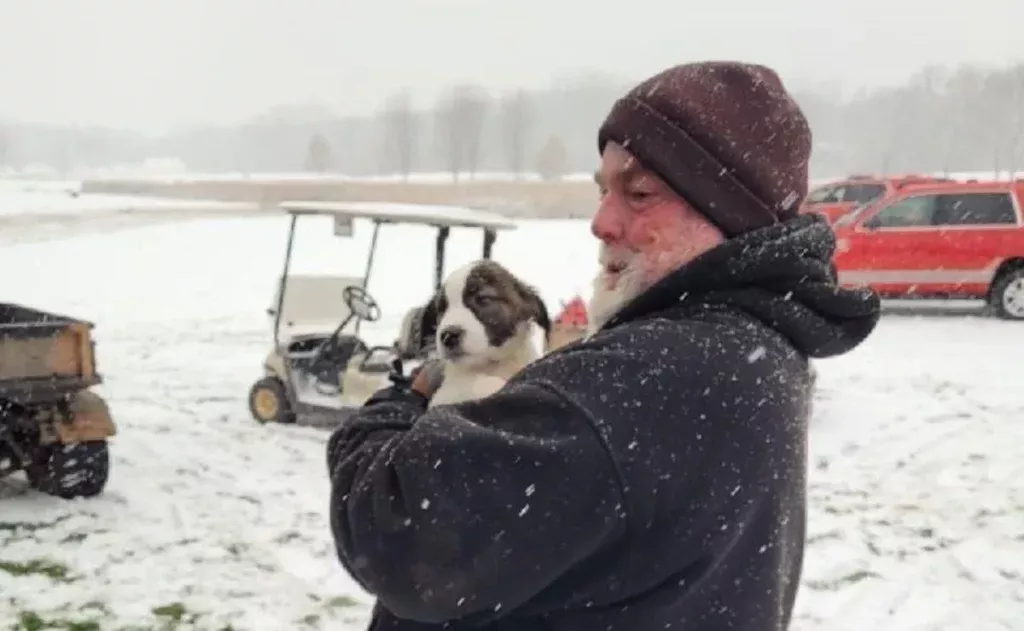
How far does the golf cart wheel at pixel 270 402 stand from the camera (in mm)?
8547

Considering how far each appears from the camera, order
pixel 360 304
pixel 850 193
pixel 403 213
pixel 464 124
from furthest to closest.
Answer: pixel 464 124
pixel 850 193
pixel 360 304
pixel 403 213

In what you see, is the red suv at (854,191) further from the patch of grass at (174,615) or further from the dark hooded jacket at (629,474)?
the dark hooded jacket at (629,474)

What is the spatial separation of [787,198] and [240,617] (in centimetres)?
422

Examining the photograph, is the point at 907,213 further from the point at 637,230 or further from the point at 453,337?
the point at 637,230

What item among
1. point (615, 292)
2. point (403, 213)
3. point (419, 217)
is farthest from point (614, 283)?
point (403, 213)

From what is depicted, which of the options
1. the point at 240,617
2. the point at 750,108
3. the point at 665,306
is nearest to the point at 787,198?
the point at 750,108

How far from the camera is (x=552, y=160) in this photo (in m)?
75.9

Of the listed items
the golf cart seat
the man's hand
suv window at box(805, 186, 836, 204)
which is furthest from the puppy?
suv window at box(805, 186, 836, 204)

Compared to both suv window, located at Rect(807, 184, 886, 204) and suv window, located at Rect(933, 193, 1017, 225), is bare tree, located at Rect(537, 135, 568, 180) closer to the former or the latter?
suv window, located at Rect(807, 184, 886, 204)

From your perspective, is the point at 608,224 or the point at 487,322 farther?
the point at 487,322

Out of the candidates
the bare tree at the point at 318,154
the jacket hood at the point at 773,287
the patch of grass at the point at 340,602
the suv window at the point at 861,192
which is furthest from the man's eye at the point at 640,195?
the bare tree at the point at 318,154

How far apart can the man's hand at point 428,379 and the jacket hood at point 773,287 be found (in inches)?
17.1

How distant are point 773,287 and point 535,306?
2659 mm

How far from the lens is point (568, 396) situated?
1198mm
